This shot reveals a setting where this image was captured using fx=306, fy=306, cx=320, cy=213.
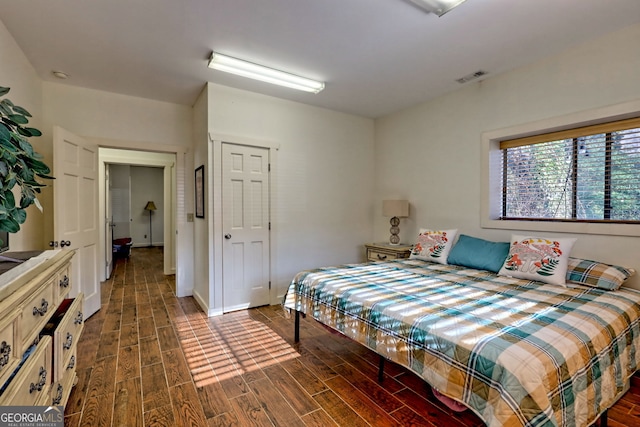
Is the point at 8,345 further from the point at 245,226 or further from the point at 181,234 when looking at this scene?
the point at 181,234

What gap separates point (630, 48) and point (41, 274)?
3989mm

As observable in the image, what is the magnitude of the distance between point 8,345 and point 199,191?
291cm

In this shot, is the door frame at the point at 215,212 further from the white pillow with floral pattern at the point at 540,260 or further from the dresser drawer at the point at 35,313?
the white pillow with floral pattern at the point at 540,260

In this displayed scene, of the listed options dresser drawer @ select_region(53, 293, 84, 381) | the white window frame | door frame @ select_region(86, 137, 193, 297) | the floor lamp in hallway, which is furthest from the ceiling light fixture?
the floor lamp in hallway

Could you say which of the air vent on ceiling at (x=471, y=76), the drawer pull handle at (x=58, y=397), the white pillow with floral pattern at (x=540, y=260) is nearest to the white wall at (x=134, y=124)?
the drawer pull handle at (x=58, y=397)

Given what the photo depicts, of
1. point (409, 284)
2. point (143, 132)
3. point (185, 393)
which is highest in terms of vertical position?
point (143, 132)

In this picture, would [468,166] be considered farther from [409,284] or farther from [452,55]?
[409,284]

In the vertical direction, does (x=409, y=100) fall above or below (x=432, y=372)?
above

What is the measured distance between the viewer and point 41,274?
51.4 inches

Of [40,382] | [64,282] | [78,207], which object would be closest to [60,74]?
[78,207]

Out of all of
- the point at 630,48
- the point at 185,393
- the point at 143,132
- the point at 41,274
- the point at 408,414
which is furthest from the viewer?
the point at 143,132

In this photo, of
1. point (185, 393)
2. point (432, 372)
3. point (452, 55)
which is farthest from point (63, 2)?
point (432, 372)

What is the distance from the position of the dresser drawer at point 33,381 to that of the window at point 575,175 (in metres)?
3.77

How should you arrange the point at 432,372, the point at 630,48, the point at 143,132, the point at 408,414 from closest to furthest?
the point at 432,372 < the point at 408,414 < the point at 630,48 < the point at 143,132
